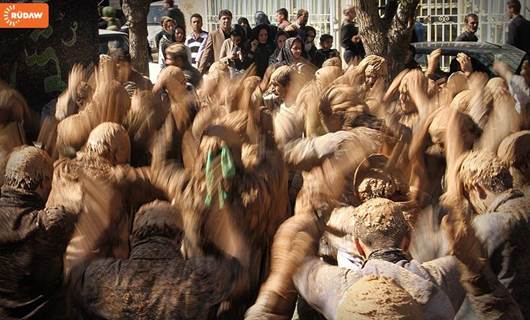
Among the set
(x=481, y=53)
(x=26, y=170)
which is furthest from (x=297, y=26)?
(x=26, y=170)

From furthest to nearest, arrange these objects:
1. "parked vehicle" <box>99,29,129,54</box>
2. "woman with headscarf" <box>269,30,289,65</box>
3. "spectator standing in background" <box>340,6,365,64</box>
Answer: "spectator standing in background" <box>340,6,365,64</box> < "parked vehicle" <box>99,29,129,54</box> < "woman with headscarf" <box>269,30,289,65</box>

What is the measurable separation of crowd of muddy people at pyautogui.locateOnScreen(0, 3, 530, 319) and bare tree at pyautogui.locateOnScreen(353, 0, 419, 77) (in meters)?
6.17

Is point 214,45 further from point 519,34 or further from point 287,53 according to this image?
point 519,34

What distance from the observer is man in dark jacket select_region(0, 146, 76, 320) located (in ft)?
16.4

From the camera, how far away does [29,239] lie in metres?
5.00

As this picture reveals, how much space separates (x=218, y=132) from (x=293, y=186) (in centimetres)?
83

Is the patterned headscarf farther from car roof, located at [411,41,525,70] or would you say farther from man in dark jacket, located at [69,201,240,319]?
man in dark jacket, located at [69,201,240,319]

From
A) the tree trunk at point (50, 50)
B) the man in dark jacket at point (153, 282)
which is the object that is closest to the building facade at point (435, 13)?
the tree trunk at point (50, 50)

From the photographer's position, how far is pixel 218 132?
587 cm

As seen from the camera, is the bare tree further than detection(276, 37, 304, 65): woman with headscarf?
Yes

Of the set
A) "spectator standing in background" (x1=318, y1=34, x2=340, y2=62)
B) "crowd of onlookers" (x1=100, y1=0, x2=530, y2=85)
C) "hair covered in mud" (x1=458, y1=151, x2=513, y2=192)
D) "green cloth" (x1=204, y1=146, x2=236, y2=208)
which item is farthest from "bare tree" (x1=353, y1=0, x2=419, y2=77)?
"hair covered in mud" (x1=458, y1=151, x2=513, y2=192)

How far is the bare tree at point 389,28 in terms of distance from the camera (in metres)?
13.9

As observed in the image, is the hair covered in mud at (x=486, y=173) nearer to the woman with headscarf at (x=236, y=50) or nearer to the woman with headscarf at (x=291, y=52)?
the woman with headscarf at (x=291, y=52)

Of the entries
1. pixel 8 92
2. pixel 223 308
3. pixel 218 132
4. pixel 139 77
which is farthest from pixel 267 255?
pixel 139 77
